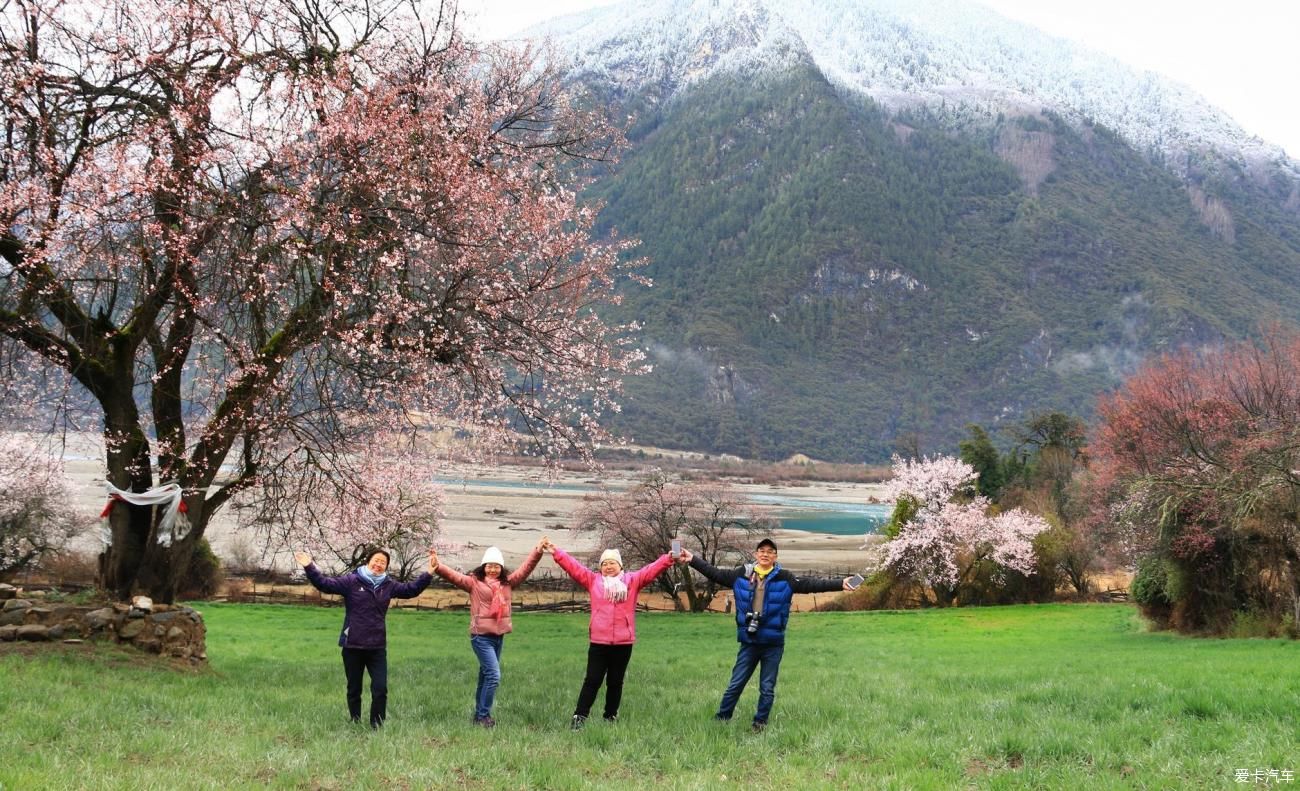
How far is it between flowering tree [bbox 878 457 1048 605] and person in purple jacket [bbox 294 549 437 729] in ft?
127

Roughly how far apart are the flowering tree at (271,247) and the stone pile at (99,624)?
36.1 inches

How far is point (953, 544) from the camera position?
44.3m

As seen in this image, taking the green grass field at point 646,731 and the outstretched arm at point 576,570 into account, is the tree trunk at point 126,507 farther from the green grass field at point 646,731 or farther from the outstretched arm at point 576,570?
the outstretched arm at point 576,570

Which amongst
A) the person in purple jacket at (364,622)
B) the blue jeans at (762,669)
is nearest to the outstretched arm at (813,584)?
the blue jeans at (762,669)

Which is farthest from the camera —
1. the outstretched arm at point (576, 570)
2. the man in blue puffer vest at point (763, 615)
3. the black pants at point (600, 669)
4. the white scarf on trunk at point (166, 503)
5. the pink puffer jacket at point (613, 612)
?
the white scarf on trunk at point (166, 503)

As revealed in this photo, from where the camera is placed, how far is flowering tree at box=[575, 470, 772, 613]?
1687 inches

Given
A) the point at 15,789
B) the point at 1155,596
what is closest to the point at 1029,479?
the point at 1155,596

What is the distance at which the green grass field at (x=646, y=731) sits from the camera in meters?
6.17

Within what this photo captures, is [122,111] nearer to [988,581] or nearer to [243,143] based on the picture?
[243,143]

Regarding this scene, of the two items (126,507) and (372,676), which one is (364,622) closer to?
(372,676)

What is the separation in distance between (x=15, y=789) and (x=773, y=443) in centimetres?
14924

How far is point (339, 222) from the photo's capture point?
409 inches

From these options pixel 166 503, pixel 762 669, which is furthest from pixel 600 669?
pixel 166 503

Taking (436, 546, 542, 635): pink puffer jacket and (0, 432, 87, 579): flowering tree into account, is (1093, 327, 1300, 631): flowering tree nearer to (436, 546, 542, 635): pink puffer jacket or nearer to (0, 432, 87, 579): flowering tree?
(436, 546, 542, 635): pink puffer jacket
